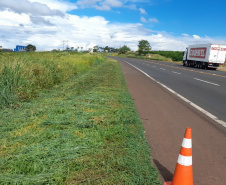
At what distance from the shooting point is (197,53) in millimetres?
29375

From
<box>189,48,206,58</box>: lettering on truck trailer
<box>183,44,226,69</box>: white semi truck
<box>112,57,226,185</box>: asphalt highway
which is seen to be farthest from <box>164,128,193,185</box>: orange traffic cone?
<box>189,48,206,58</box>: lettering on truck trailer

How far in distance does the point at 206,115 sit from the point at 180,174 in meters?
3.60

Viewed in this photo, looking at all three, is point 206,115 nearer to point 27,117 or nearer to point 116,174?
point 116,174

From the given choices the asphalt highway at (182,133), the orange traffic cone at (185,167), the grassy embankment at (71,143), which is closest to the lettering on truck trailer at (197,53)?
the asphalt highway at (182,133)

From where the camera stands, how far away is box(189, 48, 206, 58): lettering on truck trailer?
91.1ft

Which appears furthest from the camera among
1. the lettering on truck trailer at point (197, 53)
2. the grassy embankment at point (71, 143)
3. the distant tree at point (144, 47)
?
the distant tree at point (144, 47)

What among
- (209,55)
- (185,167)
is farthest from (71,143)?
(209,55)

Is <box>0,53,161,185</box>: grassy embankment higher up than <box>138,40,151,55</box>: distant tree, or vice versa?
<box>138,40,151,55</box>: distant tree

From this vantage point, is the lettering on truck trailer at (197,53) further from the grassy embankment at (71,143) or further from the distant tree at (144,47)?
the distant tree at (144,47)

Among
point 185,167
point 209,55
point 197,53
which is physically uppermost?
point 197,53

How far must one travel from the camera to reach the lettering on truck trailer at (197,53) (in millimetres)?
27764

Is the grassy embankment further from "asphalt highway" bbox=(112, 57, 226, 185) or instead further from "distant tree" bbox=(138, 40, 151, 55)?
"distant tree" bbox=(138, 40, 151, 55)

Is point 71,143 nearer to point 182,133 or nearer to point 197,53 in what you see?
point 182,133

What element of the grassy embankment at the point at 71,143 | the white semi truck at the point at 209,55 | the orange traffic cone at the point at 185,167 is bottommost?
the grassy embankment at the point at 71,143
